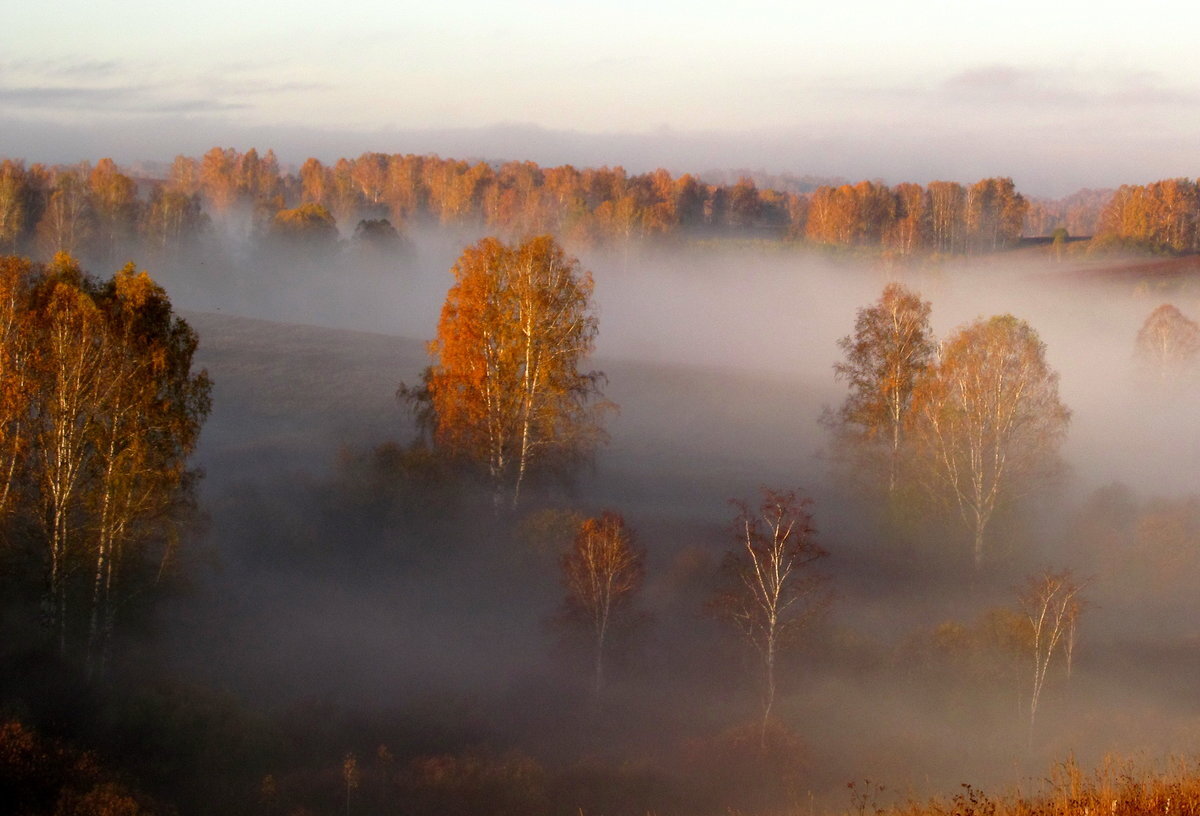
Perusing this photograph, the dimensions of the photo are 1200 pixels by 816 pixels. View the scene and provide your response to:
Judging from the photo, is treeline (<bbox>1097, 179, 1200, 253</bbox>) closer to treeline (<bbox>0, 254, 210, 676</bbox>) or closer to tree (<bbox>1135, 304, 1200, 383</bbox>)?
tree (<bbox>1135, 304, 1200, 383</bbox>)

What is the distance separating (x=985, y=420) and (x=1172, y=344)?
1455 inches

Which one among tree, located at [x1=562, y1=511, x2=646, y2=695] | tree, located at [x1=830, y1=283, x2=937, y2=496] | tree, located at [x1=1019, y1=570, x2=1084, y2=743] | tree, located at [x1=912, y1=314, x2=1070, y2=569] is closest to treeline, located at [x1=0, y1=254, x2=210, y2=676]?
tree, located at [x1=562, y1=511, x2=646, y2=695]

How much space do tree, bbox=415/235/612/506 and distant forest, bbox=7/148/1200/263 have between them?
70.7 m

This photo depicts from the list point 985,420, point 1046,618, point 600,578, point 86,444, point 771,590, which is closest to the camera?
point 86,444

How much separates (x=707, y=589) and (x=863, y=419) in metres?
9.38

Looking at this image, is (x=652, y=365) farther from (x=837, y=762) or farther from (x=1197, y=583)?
(x=837, y=762)

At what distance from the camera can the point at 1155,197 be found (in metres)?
128

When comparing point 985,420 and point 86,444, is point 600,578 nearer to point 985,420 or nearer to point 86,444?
point 86,444

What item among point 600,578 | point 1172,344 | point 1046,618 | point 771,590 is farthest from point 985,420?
point 1172,344

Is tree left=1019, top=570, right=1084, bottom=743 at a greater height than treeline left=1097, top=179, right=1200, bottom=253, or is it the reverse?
treeline left=1097, top=179, right=1200, bottom=253

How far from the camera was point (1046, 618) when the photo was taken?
2673 centimetres

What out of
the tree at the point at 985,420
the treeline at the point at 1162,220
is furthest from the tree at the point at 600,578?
the treeline at the point at 1162,220

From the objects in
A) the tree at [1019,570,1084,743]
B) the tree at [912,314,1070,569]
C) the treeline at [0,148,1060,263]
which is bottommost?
the tree at [1019,570,1084,743]

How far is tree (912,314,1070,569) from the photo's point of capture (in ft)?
113
